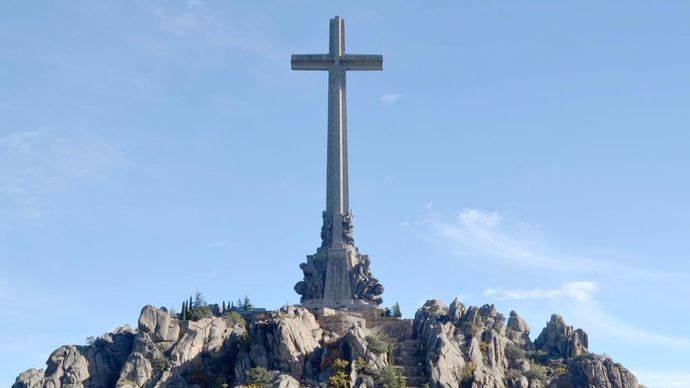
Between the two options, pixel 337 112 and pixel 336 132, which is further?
pixel 337 112

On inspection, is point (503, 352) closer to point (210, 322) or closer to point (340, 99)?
point (210, 322)

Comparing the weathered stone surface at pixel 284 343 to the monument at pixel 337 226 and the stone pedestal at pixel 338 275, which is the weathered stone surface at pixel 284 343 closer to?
the stone pedestal at pixel 338 275

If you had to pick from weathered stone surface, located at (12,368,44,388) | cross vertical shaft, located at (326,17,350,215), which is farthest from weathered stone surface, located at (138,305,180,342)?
cross vertical shaft, located at (326,17,350,215)

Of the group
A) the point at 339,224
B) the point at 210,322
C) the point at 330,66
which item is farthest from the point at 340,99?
the point at 210,322

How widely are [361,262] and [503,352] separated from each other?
57.5ft

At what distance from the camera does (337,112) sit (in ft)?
347

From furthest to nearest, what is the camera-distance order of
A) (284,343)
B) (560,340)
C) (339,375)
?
1. (560,340)
2. (284,343)
3. (339,375)

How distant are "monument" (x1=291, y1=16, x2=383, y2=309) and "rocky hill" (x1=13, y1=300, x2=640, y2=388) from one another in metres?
6.61

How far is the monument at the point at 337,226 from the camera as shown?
100 metres

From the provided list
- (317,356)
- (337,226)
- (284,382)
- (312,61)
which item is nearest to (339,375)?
(317,356)

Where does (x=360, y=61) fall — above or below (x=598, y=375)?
above

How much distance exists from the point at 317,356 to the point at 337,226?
19.7m

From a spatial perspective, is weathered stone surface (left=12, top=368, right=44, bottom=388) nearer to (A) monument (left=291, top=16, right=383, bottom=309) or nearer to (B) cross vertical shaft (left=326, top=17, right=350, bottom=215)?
(A) monument (left=291, top=16, right=383, bottom=309)

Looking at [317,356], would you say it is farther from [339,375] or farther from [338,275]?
[338,275]
